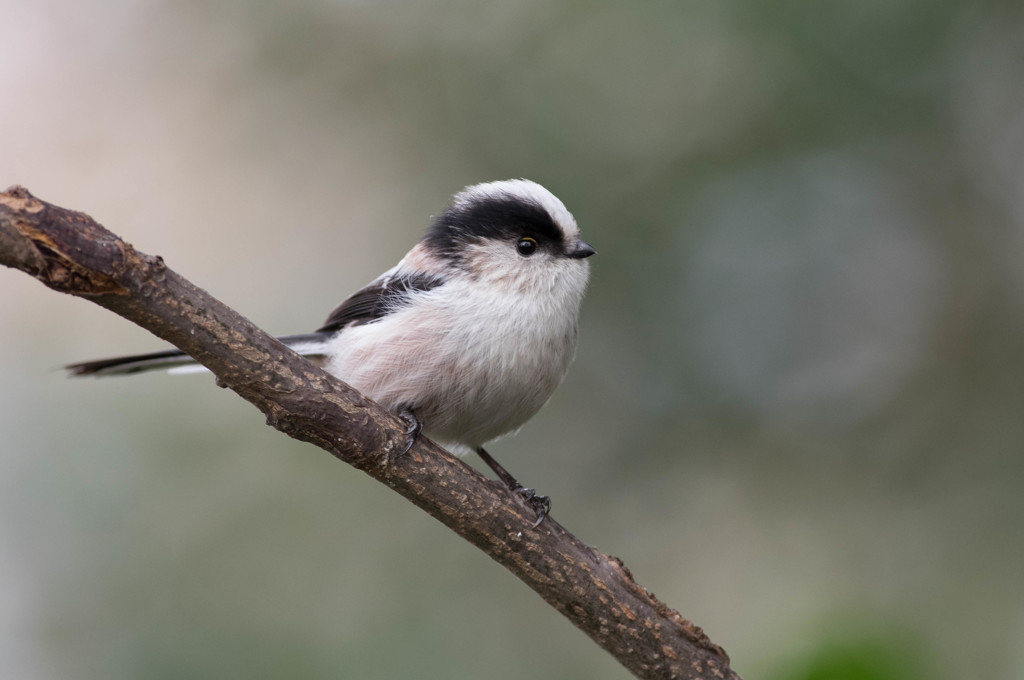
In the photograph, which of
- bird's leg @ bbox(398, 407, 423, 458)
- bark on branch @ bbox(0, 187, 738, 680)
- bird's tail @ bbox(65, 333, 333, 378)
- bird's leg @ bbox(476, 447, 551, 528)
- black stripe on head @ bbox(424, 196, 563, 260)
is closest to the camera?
bark on branch @ bbox(0, 187, 738, 680)

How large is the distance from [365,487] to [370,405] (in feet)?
4.58

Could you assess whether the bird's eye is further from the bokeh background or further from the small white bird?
the bokeh background

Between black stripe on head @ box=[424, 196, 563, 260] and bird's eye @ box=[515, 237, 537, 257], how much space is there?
0.04ft

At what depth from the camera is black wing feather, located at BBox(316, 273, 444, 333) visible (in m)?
2.92

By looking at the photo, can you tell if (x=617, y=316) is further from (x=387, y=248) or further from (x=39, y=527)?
(x=39, y=527)

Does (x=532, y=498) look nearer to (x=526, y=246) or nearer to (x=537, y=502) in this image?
(x=537, y=502)

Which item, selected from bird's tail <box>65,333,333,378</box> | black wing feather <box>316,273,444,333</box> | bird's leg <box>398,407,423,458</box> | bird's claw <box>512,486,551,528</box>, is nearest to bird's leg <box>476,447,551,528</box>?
bird's claw <box>512,486,551,528</box>

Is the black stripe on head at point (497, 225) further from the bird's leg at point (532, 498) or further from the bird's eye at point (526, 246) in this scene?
the bird's leg at point (532, 498)

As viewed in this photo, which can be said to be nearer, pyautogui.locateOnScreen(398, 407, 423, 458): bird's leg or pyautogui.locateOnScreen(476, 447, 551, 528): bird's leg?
pyautogui.locateOnScreen(398, 407, 423, 458): bird's leg

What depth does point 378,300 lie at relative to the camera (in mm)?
2994

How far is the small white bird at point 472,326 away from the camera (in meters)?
2.69

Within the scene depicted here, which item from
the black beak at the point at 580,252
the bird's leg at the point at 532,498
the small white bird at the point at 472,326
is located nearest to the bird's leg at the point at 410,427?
the small white bird at the point at 472,326

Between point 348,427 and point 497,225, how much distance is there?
3.43ft

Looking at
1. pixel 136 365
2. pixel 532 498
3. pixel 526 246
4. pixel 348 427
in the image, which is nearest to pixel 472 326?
pixel 526 246
